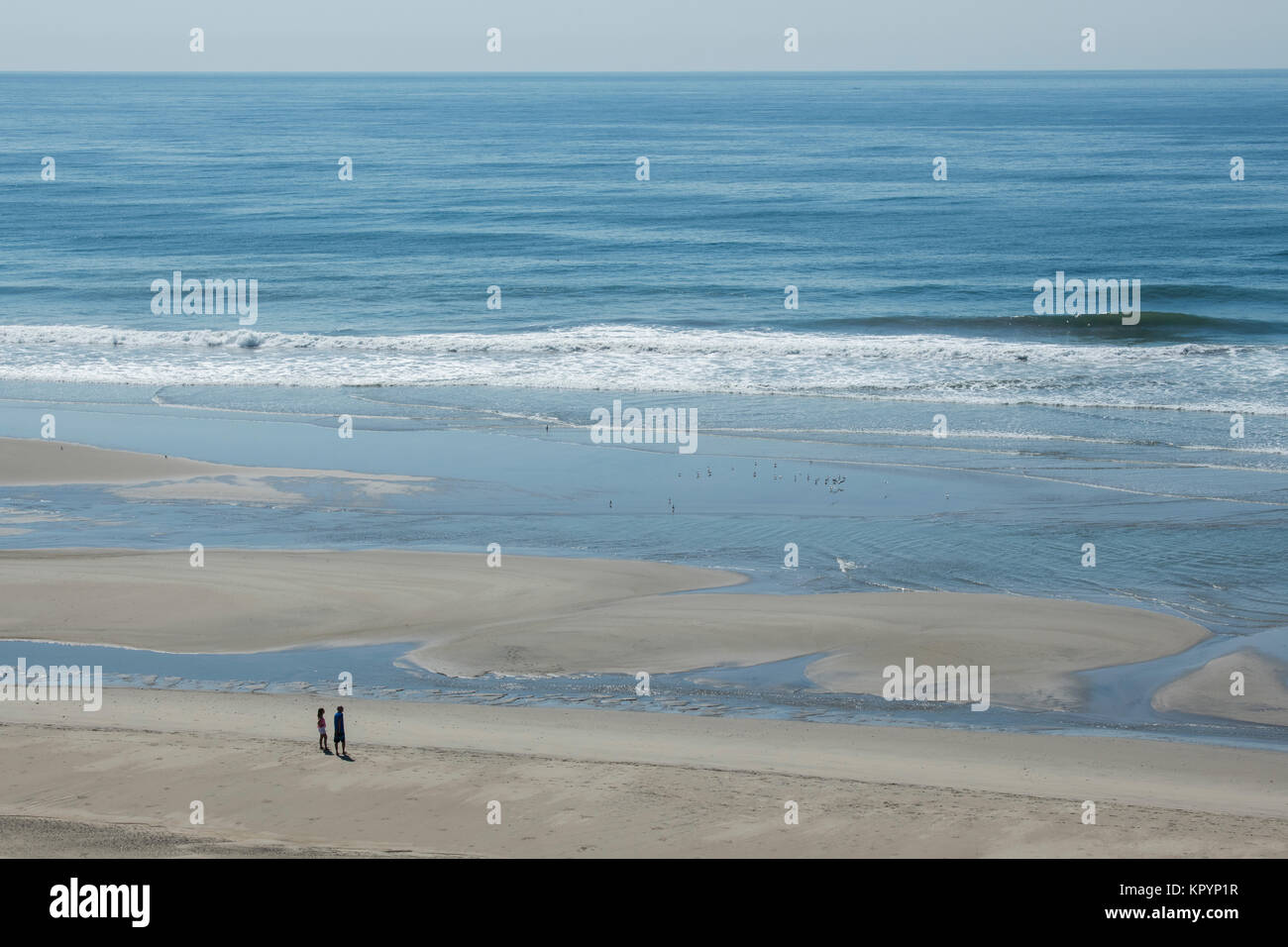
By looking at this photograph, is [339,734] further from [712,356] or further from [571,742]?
[712,356]

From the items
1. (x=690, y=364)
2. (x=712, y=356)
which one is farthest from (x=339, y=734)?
(x=712, y=356)

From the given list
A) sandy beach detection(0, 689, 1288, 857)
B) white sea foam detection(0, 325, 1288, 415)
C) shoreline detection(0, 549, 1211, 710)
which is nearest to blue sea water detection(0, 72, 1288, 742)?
white sea foam detection(0, 325, 1288, 415)

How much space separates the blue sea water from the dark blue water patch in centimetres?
317

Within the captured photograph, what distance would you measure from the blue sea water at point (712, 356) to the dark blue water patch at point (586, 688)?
125 inches

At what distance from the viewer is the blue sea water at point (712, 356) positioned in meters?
21.5

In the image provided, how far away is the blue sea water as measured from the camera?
21.5 metres

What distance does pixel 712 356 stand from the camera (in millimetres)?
36875

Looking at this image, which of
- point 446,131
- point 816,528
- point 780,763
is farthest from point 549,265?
point 446,131

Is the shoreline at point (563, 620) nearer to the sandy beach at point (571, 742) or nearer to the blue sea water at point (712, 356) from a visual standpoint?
the sandy beach at point (571, 742)

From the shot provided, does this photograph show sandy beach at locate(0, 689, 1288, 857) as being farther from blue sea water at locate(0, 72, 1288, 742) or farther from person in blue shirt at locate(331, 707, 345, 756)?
blue sea water at locate(0, 72, 1288, 742)

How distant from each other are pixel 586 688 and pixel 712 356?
2208 centimetres

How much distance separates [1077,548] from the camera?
2039 centimetres
